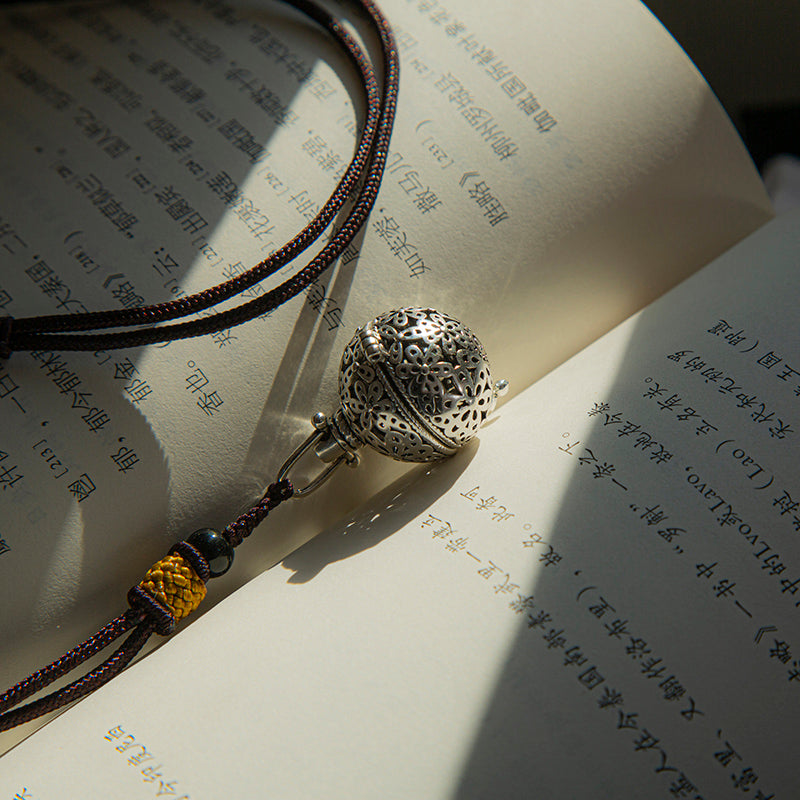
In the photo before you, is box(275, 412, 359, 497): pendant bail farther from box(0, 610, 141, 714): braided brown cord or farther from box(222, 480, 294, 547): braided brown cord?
box(0, 610, 141, 714): braided brown cord

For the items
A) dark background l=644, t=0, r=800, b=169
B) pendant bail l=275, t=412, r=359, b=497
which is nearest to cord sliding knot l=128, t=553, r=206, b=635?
pendant bail l=275, t=412, r=359, b=497

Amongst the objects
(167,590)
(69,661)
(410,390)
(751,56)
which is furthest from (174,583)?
(751,56)

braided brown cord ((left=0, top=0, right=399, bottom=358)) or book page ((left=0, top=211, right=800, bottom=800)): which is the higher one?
braided brown cord ((left=0, top=0, right=399, bottom=358))

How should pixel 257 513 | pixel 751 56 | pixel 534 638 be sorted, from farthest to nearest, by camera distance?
1. pixel 751 56
2. pixel 257 513
3. pixel 534 638

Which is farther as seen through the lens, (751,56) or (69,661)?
(751,56)

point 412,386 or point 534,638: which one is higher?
point 412,386

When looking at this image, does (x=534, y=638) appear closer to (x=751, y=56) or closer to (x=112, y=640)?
(x=112, y=640)

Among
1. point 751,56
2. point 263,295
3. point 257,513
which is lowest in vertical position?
point 751,56

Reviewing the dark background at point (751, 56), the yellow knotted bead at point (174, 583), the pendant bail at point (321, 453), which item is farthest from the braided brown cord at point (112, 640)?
the dark background at point (751, 56)

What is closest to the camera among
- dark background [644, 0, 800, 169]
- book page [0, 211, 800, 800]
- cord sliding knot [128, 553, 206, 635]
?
book page [0, 211, 800, 800]
